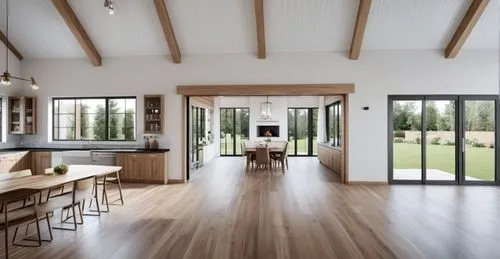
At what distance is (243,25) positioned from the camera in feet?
19.6

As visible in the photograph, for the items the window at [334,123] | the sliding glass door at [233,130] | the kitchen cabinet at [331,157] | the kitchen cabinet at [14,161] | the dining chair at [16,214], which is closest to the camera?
the dining chair at [16,214]

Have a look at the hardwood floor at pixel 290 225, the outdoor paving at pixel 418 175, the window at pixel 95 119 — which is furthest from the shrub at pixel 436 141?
the window at pixel 95 119

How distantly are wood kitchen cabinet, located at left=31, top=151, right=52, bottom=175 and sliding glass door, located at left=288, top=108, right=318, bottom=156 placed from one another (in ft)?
28.9

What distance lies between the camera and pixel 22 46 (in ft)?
22.7

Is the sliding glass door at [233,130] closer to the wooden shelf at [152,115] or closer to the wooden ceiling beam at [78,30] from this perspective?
the wooden shelf at [152,115]

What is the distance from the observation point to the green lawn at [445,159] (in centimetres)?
637

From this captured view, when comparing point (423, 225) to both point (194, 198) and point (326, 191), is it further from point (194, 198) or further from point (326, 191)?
point (194, 198)

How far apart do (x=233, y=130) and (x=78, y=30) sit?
24.4 feet

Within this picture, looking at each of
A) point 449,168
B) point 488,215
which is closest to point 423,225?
point 488,215

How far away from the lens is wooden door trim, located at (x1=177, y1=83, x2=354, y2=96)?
6406mm

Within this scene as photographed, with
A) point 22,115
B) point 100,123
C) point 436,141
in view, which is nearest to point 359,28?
point 436,141

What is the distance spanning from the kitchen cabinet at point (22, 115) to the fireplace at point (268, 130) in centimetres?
808

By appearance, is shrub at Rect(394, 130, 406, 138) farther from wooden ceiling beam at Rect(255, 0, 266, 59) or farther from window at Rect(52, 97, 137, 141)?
window at Rect(52, 97, 137, 141)

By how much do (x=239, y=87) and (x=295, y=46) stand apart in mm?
1706
